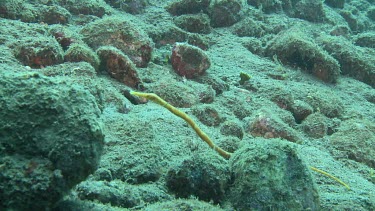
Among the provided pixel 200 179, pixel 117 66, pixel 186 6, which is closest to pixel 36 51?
pixel 117 66

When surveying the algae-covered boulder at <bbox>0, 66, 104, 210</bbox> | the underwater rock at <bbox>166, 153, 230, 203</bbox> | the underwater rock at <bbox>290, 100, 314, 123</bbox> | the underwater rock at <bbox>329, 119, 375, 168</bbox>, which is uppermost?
the algae-covered boulder at <bbox>0, 66, 104, 210</bbox>

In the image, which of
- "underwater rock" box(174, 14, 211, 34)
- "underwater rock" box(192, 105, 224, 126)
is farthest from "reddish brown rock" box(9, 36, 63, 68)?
"underwater rock" box(174, 14, 211, 34)

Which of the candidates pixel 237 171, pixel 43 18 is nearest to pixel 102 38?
pixel 43 18

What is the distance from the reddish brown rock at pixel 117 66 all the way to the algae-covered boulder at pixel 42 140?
3.17 meters

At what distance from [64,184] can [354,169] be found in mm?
A: 4415

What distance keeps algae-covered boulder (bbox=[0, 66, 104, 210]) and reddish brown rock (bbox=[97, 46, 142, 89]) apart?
10.4 ft

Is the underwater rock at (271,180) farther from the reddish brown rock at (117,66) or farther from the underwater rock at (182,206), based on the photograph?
the reddish brown rock at (117,66)

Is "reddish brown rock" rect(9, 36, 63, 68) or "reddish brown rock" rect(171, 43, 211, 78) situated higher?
"reddish brown rock" rect(9, 36, 63, 68)

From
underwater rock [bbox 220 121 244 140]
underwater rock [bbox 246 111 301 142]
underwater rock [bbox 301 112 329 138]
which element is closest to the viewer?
underwater rock [bbox 220 121 244 140]

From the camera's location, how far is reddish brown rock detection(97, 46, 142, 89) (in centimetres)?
503

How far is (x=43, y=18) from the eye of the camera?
5.92 m

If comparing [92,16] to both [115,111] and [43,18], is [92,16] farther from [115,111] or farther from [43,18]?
[115,111]

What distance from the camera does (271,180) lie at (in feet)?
9.05

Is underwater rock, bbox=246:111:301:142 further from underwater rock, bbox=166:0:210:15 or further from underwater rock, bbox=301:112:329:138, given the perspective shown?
underwater rock, bbox=166:0:210:15
